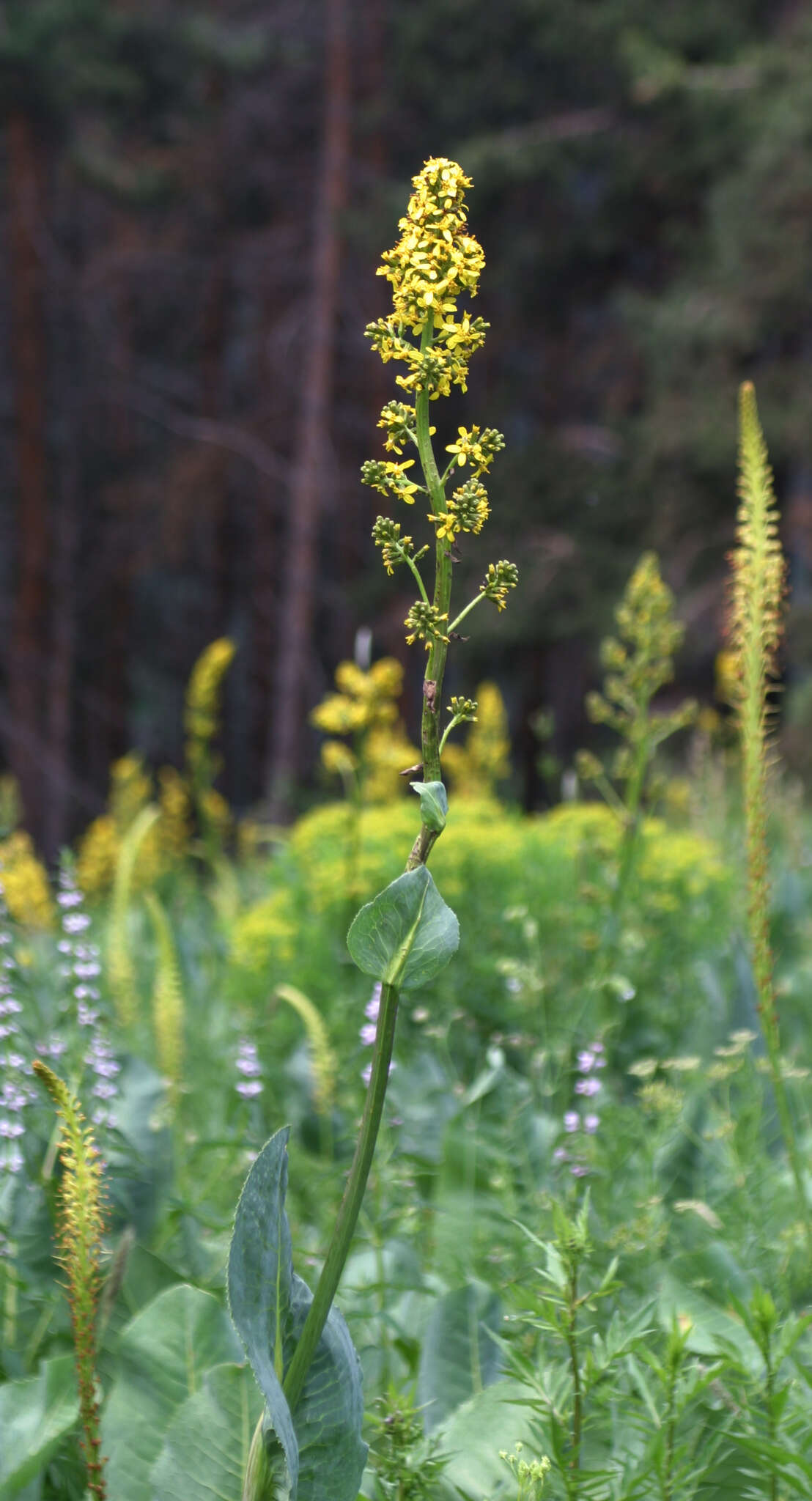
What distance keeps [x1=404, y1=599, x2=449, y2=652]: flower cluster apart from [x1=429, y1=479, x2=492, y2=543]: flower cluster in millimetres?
68

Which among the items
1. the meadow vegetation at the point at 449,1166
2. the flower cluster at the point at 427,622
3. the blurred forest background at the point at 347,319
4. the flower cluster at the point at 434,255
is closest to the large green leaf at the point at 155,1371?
the meadow vegetation at the point at 449,1166

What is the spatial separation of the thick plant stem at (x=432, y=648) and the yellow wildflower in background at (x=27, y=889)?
1.95 meters

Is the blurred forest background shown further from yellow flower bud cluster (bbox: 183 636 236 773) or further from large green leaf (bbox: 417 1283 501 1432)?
large green leaf (bbox: 417 1283 501 1432)

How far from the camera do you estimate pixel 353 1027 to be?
10.6 feet

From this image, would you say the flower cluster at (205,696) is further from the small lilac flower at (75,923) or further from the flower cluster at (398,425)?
the flower cluster at (398,425)

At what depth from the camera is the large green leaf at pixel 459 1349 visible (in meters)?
1.63

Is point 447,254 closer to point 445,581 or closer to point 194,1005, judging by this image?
point 445,581

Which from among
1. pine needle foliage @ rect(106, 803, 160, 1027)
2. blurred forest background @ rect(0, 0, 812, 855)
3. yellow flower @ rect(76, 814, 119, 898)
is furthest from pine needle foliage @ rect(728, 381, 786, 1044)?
blurred forest background @ rect(0, 0, 812, 855)

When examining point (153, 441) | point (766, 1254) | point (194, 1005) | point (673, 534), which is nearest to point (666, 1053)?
point (766, 1254)

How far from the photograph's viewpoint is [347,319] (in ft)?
50.7

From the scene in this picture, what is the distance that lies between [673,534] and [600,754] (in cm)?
252

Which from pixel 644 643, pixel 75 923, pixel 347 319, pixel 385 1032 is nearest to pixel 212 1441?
pixel 385 1032

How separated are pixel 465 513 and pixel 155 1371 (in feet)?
3.62

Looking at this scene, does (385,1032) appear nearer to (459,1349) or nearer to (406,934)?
(406,934)
